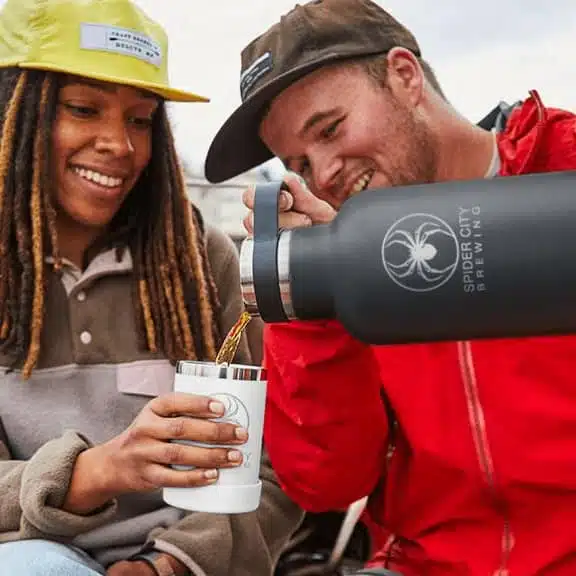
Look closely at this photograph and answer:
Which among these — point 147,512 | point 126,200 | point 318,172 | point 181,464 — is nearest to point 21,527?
point 147,512

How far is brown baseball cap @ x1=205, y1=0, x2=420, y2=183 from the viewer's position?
1736 millimetres

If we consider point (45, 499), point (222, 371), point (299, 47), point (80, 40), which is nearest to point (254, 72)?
point (299, 47)

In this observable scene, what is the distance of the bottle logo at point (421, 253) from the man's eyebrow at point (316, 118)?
2.62 feet

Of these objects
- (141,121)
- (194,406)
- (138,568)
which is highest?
(141,121)

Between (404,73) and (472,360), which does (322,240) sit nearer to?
(472,360)

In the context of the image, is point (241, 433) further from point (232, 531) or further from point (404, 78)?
point (404, 78)

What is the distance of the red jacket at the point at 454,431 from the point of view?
142cm

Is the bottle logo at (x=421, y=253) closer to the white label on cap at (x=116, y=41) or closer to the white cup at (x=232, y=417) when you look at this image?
the white cup at (x=232, y=417)

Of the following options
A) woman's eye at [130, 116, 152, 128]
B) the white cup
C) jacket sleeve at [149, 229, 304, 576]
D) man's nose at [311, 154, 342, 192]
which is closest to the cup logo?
the white cup

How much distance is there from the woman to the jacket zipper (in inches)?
21.9

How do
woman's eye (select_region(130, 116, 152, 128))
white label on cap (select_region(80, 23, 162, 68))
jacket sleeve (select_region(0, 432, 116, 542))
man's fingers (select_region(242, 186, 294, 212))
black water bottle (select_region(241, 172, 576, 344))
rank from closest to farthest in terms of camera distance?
1. black water bottle (select_region(241, 172, 576, 344))
2. man's fingers (select_region(242, 186, 294, 212))
3. jacket sleeve (select_region(0, 432, 116, 542))
4. white label on cap (select_region(80, 23, 162, 68))
5. woman's eye (select_region(130, 116, 152, 128))

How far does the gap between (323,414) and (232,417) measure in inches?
12.0

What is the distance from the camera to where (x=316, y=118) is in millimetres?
1762

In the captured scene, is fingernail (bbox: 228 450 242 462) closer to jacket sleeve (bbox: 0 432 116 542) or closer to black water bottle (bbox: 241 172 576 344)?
black water bottle (bbox: 241 172 576 344)
